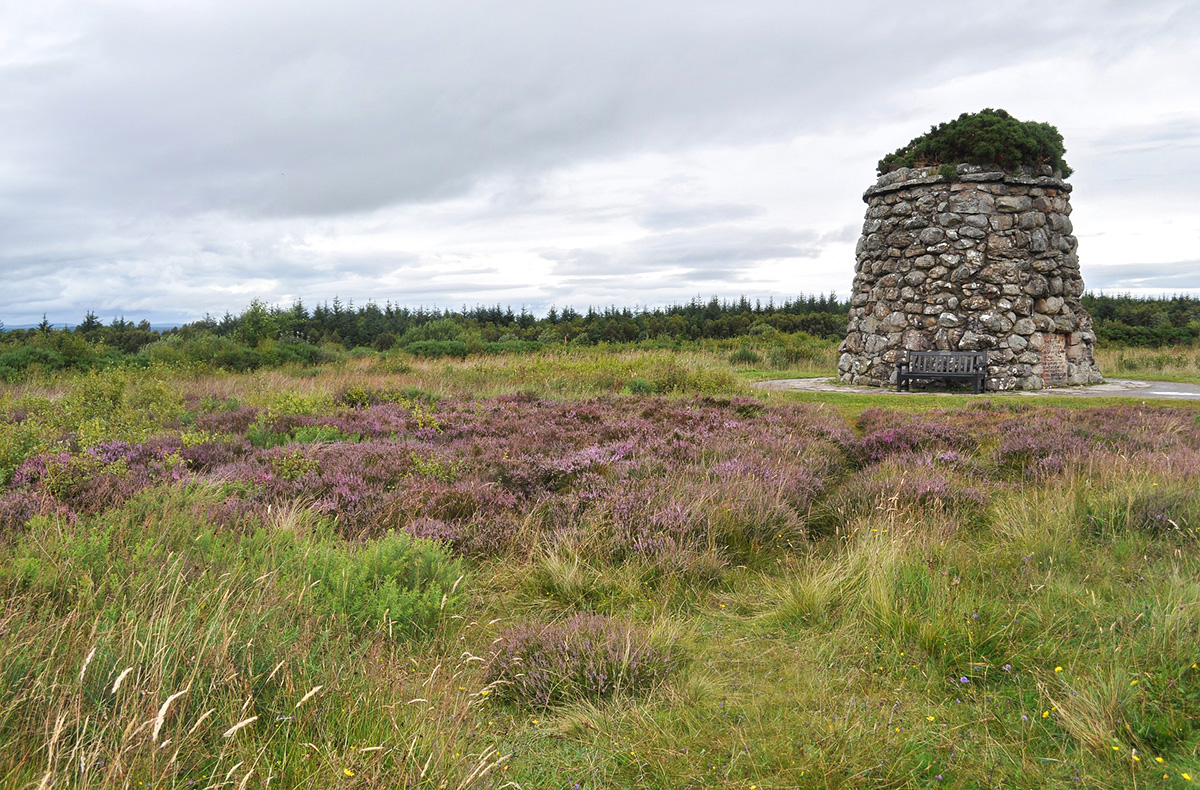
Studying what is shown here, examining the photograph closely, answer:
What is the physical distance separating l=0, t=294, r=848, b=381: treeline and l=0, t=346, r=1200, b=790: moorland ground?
54.2 feet

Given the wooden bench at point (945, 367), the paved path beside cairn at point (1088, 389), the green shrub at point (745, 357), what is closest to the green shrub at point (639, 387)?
the paved path beside cairn at point (1088, 389)

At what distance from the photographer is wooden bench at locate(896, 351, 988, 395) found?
47.3ft

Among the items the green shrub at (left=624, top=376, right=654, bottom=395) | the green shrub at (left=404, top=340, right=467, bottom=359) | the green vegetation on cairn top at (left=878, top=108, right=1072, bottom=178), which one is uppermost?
the green vegetation on cairn top at (left=878, top=108, right=1072, bottom=178)

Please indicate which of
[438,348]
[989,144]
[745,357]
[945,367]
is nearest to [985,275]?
[945,367]

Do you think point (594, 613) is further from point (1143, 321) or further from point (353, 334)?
point (353, 334)

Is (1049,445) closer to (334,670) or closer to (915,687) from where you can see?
(915,687)

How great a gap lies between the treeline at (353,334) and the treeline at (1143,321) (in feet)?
46.4

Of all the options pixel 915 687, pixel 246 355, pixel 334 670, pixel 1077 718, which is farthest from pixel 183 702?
pixel 246 355

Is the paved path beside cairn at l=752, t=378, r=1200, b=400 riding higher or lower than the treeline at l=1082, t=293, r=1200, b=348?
lower

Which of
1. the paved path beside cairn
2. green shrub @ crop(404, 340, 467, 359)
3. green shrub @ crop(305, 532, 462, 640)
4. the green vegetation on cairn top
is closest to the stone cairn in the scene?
the green vegetation on cairn top

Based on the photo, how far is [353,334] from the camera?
224 feet

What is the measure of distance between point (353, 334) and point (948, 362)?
62.5 metres

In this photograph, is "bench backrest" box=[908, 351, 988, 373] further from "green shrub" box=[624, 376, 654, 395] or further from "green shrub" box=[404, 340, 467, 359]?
"green shrub" box=[404, 340, 467, 359]

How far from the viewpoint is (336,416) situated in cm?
914
